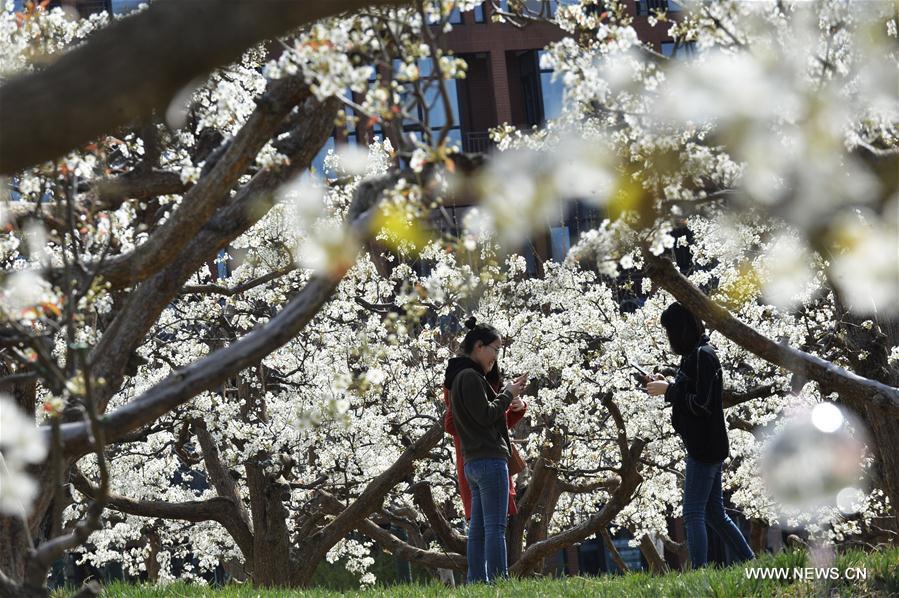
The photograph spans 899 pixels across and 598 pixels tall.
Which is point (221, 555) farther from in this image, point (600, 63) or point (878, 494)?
point (600, 63)

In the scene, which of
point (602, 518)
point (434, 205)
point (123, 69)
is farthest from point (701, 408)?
point (602, 518)

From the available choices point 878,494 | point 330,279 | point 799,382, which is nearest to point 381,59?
point 330,279

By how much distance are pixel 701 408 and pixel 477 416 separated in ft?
4.51

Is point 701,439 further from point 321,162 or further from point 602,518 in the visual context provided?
point 321,162

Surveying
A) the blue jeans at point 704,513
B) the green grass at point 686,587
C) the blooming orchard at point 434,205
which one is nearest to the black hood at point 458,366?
the blooming orchard at point 434,205

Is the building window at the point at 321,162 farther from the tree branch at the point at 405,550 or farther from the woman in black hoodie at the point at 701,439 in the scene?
the tree branch at the point at 405,550

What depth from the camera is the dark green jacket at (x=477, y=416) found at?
269 inches

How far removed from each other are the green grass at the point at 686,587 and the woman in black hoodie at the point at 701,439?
395mm

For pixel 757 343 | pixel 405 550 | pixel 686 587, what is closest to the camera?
pixel 686 587

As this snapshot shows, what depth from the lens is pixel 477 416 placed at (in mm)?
6805

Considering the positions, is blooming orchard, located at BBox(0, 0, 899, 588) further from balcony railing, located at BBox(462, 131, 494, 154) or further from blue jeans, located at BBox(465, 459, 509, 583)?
balcony railing, located at BBox(462, 131, 494, 154)

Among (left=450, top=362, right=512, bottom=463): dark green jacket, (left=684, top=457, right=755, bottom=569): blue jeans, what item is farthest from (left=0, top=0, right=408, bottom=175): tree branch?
(left=684, top=457, right=755, bottom=569): blue jeans

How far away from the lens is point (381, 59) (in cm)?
452

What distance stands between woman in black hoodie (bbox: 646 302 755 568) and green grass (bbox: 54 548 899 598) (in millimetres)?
395
